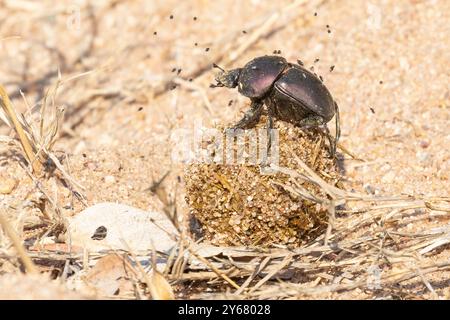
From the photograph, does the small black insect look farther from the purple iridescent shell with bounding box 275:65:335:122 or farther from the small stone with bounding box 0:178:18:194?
the purple iridescent shell with bounding box 275:65:335:122

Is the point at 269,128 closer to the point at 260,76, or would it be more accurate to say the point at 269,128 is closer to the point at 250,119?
the point at 250,119

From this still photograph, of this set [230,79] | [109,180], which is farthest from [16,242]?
[230,79]

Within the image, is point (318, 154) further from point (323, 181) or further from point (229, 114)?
point (229, 114)

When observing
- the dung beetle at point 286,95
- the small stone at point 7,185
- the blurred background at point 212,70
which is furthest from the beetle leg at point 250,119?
the small stone at point 7,185

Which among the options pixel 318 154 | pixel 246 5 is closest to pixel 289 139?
pixel 318 154

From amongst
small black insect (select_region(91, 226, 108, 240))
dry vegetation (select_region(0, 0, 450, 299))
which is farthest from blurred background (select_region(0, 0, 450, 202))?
small black insect (select_region(91, 226, 108, 240))

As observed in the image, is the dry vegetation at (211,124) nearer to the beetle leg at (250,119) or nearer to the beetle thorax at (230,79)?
the beetle leg at (250,119)
